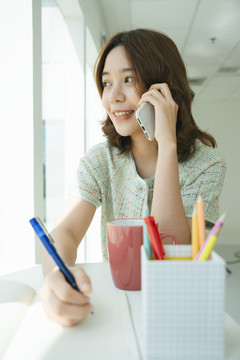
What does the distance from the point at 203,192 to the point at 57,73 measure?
4.55 meters

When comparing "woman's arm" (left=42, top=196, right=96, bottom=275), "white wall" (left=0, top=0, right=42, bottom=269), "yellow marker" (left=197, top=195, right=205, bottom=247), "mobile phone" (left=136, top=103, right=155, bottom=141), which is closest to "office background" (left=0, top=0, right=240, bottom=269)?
"white wall" (left=0, top=0, right=42, bottom=269)

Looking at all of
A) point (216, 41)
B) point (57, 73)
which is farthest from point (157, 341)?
point (57, 73)

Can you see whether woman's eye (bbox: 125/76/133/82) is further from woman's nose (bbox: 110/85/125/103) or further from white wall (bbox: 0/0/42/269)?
white wall (bbox: 0/0/42/269)

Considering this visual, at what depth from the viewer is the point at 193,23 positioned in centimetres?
291

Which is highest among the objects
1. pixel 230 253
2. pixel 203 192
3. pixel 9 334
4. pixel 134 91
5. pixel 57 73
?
pixel 57 73

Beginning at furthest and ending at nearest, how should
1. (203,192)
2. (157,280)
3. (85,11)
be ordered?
(85,11) → (203,192) → (157,280)

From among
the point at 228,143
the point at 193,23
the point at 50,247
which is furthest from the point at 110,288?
the point at 228,143

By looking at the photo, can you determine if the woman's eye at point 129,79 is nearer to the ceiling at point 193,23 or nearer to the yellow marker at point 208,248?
the yellow marker at point 208,248

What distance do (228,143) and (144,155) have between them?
17.8ft

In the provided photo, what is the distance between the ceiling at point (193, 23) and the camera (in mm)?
2615

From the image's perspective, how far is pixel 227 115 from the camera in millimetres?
6211

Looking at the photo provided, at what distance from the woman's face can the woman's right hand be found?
2.17ft

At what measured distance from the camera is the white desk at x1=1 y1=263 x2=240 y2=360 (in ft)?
1.20

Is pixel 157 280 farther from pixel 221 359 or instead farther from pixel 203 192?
pixel 203 192
